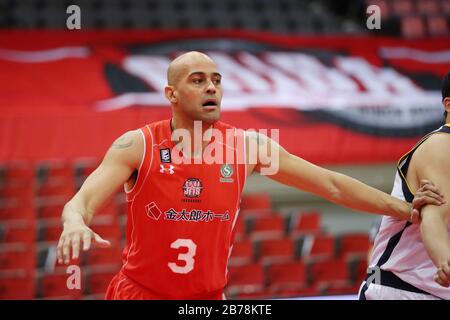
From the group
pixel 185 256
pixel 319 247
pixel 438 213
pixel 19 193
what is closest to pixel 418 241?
pixel 438 213

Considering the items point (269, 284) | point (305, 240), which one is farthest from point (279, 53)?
point (269, 284)

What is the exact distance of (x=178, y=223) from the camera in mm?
4992

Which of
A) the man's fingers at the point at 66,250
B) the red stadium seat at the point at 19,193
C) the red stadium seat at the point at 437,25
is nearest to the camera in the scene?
the man's fingers at the point at 66,250

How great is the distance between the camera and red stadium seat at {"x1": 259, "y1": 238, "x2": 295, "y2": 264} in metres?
12.0

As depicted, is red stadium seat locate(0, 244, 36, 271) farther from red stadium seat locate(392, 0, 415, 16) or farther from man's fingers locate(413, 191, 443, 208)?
red stadium seat locate(392, 0, 415, 16)

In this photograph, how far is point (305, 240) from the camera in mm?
12625

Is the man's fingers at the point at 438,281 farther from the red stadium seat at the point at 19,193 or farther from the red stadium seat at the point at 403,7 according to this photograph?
the red stadium seat at the point at 403,7

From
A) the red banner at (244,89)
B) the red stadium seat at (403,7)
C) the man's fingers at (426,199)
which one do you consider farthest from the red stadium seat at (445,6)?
the man's fingers at (426,199)

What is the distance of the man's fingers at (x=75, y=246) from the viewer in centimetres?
415

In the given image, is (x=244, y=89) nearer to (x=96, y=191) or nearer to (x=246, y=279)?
(x=246, y=279)

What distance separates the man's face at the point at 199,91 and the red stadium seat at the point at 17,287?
17.8 feet

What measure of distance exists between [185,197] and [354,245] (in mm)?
8072

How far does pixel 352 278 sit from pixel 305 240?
1027 mm
